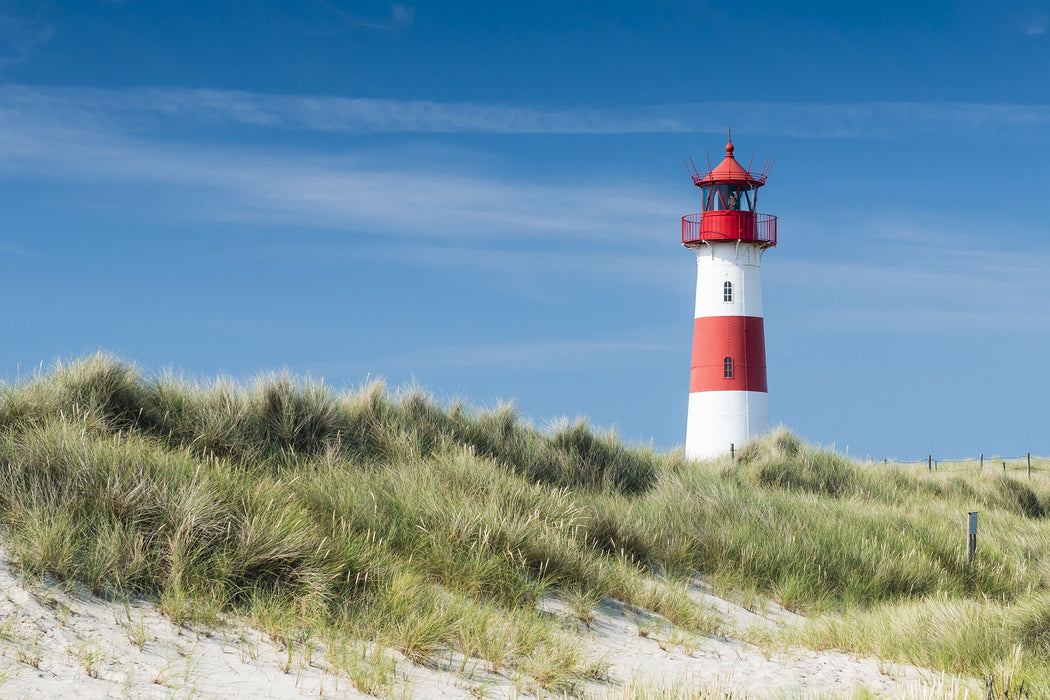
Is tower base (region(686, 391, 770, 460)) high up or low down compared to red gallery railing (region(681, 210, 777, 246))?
down

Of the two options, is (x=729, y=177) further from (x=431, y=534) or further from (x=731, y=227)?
(x=431, y=534)

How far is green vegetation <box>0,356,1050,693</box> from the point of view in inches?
229

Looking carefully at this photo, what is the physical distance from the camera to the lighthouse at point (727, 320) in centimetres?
2383

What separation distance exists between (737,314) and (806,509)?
13390 mm

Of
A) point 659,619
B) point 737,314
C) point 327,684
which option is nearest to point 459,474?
point 659,619

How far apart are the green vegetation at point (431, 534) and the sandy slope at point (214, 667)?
20 centimetres

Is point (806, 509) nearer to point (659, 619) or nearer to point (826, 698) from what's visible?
point (659, 619)

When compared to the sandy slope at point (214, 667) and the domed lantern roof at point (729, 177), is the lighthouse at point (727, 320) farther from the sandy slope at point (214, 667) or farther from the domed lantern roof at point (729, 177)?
the sandy slope at point (214, 667)

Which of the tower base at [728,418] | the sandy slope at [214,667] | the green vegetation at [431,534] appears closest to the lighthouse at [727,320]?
the tower base at [728,418]

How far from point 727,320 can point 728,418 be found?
2.85 m

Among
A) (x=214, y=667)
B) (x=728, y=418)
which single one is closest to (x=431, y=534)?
(x=214, y=667)

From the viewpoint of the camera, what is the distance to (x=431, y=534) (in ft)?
24.5

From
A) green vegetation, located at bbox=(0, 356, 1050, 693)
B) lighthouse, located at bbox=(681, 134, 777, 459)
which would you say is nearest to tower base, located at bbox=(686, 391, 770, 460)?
lighthouse, located at bbox=(681, 134, 777, 459)

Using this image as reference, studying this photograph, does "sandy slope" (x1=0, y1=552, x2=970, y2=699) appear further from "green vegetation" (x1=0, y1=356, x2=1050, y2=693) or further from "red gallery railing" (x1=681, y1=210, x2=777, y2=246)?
"red gallery railing" (x1=681, y1=210, x2=777, y2=246)
